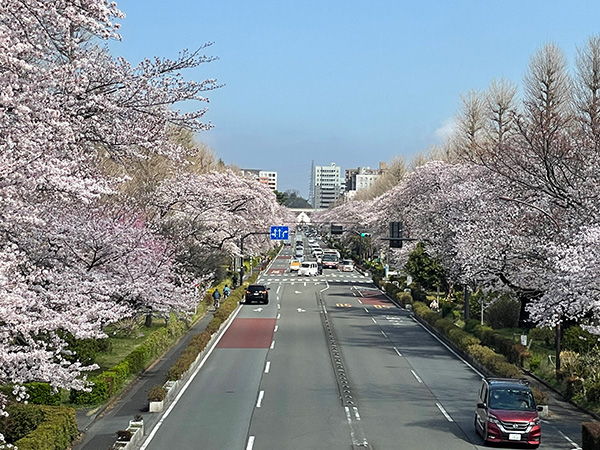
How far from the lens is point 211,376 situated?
1193 inches

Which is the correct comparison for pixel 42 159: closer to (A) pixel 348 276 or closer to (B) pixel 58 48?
(B) pixel 58 48

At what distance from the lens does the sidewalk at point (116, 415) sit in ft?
66.8

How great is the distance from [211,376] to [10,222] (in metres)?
18.6

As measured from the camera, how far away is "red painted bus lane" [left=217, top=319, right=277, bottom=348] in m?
39.3

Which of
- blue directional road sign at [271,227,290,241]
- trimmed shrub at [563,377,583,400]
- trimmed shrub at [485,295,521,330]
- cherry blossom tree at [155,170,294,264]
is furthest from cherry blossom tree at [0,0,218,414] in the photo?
blue directional road sign at [271,227,290,241]

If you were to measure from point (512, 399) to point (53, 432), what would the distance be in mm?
11627

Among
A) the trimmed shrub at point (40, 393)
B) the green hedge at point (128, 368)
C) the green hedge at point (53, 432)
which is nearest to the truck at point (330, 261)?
the green hedge at point (128, 368)

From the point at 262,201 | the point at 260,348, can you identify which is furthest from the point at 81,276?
the point at 262,201

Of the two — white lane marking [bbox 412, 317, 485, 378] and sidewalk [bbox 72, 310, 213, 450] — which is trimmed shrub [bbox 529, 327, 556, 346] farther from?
sidewalk [bbox 72, 310, 213, 450]

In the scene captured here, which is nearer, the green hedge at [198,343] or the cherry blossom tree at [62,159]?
the cherry blossom tree at [62,159]

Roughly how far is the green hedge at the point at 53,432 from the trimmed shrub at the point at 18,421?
241mm

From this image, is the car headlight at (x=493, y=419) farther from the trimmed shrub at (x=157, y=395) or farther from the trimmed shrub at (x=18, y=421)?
the trimmed shrub at (x=18, y=421)

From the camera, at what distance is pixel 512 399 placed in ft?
68.0

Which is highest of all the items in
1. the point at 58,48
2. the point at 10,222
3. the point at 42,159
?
the point at 58,48
